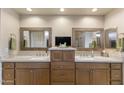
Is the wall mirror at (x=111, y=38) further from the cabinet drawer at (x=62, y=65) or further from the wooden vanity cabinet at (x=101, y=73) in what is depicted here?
the cabinet drawer at (x=62, y=65)

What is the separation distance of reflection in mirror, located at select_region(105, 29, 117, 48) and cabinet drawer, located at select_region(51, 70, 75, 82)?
4.64 ft

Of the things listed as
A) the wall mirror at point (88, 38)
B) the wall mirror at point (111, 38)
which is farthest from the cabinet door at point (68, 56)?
the wall mirror at point (111, 38)

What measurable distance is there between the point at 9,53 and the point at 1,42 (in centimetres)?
72

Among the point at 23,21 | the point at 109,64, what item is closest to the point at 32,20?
the point at 23,21


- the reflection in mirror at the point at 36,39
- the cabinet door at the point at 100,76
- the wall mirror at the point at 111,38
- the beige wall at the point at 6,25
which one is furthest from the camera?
the reflection in mirror at the point at 36,39

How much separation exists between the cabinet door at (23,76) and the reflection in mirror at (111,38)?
225 centimetres

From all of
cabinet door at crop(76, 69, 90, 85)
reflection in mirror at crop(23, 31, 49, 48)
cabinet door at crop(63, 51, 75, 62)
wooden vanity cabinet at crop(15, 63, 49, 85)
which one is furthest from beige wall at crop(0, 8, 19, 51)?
cabinet door at crop(76, 69, 90, 85)

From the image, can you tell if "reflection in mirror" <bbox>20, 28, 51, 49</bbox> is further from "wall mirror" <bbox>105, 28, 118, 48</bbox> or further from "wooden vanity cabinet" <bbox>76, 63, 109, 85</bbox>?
"wall mirror" <bbox>105, 28, 118, 48</bbox>

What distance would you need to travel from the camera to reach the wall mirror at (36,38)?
532cm

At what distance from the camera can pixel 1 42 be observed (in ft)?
13.2

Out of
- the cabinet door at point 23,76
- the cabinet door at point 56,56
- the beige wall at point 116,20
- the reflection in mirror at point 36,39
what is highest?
the beige wall at point 116,20

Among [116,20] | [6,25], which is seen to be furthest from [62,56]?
[116,20]
